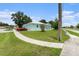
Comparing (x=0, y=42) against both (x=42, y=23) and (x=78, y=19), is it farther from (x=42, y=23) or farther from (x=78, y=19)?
(x=78, y=19)

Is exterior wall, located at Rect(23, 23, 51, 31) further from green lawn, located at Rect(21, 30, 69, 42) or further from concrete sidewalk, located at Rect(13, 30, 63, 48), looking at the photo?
concrete sidewalk, located at Rect(13, 30, 63, 48)

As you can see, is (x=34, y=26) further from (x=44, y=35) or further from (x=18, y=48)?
(x=18, y=48)

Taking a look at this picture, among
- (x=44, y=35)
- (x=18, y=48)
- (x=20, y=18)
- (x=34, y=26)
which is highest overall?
(x=20, y=18)

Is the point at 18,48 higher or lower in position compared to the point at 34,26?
lower

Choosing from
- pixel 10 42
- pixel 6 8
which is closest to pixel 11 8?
pixel 6 8

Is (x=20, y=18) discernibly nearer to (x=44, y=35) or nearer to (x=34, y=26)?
(x=34, y=26)

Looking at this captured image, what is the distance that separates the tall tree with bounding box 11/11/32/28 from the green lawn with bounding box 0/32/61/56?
223mm

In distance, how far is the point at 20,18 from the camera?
793cm

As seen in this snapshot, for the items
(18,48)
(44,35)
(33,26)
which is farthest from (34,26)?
(18,48)

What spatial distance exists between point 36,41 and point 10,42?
431 mm

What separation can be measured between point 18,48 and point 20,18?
19.5 inches

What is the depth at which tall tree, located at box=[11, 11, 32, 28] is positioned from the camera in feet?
25.9

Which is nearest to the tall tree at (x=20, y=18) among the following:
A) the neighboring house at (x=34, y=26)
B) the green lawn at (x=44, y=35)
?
the neighboring house at (x=34, y=26)

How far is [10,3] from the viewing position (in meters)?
7.76
